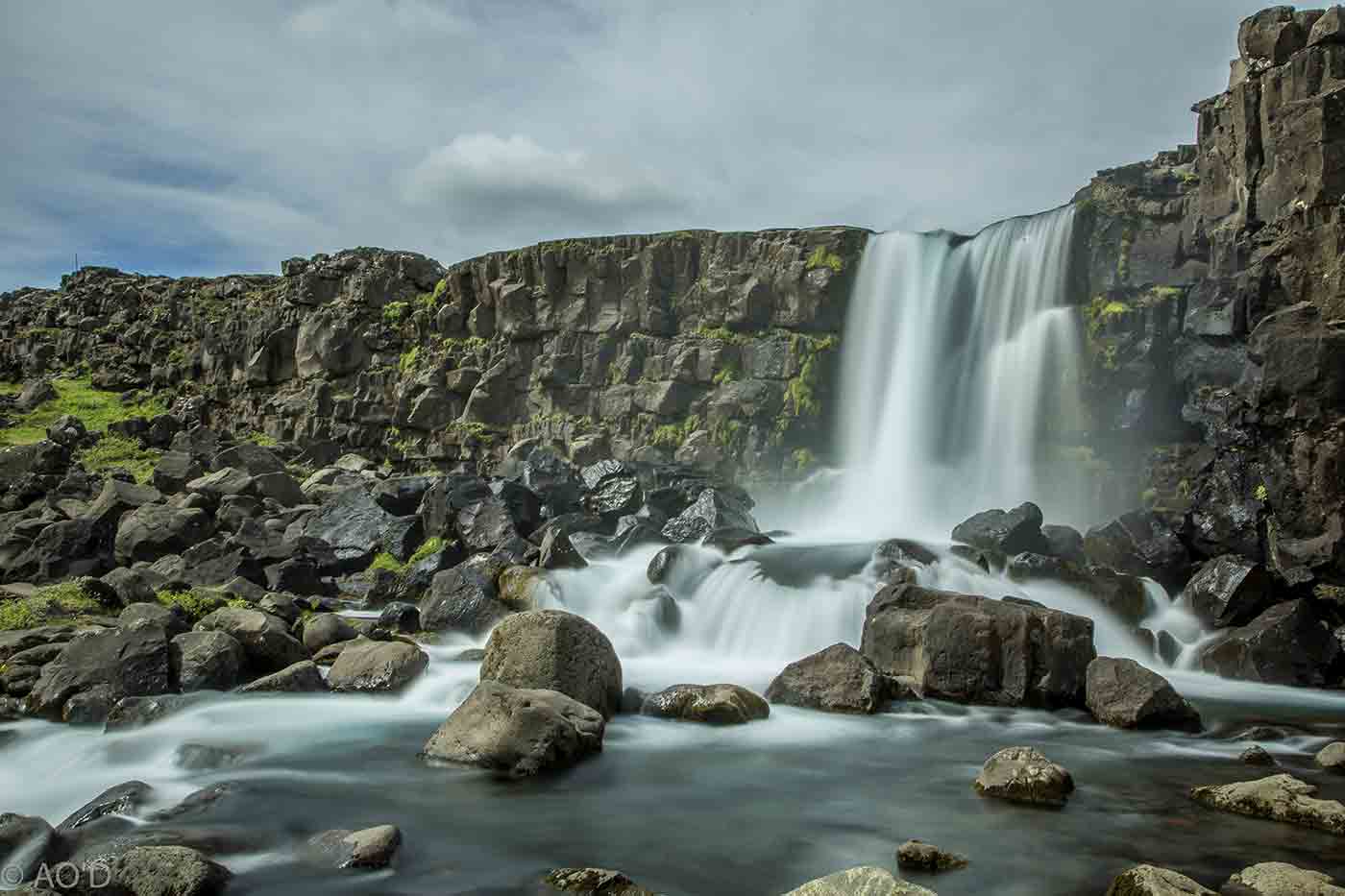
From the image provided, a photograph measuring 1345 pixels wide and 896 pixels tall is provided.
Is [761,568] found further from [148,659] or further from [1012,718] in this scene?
[148,659]

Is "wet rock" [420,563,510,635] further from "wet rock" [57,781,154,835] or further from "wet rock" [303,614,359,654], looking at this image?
"wet rock" [57,781,154,835]

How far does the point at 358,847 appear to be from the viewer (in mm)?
7934

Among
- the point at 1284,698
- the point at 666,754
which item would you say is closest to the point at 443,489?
the point at 666,754

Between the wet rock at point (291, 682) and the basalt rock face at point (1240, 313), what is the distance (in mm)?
16862

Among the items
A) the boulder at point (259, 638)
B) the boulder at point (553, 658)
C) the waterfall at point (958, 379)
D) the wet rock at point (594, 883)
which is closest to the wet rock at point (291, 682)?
the boulder at point (259, 638)

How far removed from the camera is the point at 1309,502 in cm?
1759

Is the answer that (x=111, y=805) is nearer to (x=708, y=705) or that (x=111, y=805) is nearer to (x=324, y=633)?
(x=708, y=705)

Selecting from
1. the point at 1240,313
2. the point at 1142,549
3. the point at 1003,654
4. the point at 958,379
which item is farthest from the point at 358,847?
the point at 958,379

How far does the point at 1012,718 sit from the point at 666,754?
4.92m

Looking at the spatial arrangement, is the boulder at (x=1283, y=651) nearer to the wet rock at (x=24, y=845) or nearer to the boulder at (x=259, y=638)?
the boulder at (x=259, y=638)

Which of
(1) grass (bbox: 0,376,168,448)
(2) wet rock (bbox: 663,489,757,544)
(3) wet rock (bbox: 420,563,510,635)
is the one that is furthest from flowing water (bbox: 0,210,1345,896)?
(1) grass (bbox: 0,376,168,448)

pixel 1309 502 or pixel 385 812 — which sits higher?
pixel 1309 502

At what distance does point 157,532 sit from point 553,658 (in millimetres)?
15581

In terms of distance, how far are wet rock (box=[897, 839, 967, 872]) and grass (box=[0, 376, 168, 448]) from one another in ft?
164
